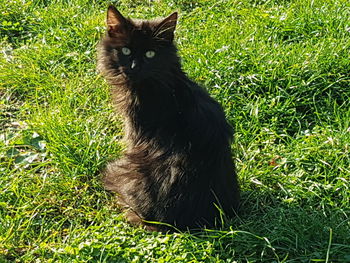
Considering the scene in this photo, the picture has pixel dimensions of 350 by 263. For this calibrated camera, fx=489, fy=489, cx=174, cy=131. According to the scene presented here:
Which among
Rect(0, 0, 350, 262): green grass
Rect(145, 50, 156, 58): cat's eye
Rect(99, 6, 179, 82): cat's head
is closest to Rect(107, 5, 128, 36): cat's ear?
Rect(99, 6, 179, 82): cat's head

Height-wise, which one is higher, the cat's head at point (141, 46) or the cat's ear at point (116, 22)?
the cat's ear at point (116, 22)

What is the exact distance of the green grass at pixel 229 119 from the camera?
2670 mm

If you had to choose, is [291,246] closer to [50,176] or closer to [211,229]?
[211,229]

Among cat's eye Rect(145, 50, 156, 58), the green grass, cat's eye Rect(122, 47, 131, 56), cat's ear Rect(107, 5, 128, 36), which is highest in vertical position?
cat's ear Rect(107, 5, 128, 36)

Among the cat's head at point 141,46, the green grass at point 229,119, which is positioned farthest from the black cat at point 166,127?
the green grass at point 229,119

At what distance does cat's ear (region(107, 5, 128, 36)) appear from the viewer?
2.58m

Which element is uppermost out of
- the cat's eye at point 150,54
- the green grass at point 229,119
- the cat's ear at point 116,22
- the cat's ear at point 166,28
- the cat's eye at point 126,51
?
the cat's ear at point 116,22

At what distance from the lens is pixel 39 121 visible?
348 cm

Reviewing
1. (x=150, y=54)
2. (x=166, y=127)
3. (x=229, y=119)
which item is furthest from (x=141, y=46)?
(x=229, y=119)

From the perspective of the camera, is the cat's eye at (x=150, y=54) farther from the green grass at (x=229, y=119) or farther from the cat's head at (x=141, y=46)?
the green grass at (x=229, y=119)

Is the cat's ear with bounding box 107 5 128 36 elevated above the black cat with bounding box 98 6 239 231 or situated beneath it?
elevated above

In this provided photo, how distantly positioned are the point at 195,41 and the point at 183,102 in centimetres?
165

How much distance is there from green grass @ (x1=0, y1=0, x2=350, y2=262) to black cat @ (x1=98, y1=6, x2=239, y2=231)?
0.19 m

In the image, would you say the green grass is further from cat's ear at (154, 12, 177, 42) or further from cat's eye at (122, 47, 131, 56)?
cat's ear at (154, 12, 177, 42)
